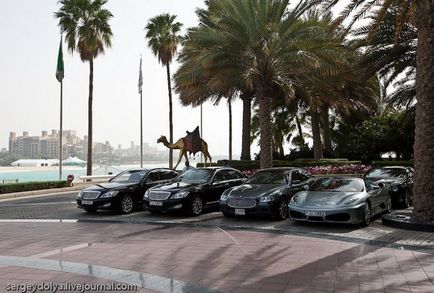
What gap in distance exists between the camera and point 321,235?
9945 mm

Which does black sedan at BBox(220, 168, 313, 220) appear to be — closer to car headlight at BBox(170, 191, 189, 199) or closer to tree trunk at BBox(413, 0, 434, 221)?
car headlight at BBox(170, 191, 189, 199)

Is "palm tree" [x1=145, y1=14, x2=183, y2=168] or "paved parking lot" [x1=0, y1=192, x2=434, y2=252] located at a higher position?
"palm tree" [x1=145, y1=14, x2=183, y2=168]

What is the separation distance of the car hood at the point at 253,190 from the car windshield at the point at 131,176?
3.91m

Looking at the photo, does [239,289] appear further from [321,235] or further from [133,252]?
[321,235]

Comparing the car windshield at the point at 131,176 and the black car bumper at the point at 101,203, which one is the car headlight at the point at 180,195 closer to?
the black car bumper at the point at 101,203

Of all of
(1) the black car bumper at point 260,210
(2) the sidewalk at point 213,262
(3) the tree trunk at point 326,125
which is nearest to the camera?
(2) the sidewalk at point 213,262

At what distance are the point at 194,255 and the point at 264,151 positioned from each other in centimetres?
1333

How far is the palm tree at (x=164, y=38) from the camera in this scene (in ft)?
133

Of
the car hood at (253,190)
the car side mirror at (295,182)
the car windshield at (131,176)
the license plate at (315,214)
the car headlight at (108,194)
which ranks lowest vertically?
the license plate at (315,214)

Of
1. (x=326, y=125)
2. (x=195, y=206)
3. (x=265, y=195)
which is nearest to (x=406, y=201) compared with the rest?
(x=265, y=195)

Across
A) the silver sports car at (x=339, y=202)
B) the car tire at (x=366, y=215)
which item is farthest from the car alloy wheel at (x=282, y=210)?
the car tire at (x=366, y=215)

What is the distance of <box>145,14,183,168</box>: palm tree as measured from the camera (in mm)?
40625

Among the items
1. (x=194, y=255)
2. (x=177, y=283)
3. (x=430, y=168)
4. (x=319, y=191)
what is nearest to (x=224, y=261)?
(x=194, y=255)

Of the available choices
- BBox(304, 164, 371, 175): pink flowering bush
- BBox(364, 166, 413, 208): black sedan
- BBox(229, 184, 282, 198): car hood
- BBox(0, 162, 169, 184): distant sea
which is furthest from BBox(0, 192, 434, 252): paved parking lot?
BBox(0, 162, 169, 184): distant sea
